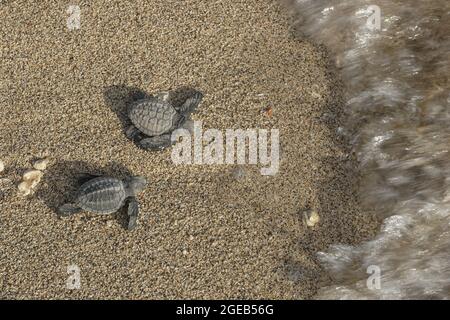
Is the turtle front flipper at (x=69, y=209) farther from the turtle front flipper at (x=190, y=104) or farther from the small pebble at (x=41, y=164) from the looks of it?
the turtle front flipper at (x=190, y=104)

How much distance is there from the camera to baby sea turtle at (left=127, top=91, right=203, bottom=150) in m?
4.13

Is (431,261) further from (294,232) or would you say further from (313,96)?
(313,96)

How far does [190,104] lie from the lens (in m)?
4.37

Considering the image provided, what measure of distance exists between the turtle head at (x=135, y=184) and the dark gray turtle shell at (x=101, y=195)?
0.39ft

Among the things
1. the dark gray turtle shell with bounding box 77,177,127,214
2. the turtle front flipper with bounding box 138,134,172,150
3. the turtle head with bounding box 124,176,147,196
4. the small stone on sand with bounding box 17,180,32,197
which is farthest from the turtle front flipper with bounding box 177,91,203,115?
the small stone on sand with bounding box 17,180,32,197

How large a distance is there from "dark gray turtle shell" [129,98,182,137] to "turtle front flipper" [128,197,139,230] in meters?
0.65

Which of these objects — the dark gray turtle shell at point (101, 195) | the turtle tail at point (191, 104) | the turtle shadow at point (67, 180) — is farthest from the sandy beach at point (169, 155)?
the dark gray turtle shell at point (101, 195)

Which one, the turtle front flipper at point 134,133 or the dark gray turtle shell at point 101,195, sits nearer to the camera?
the dark gray turtle shell at point 101,195

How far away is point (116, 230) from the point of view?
4070 mm

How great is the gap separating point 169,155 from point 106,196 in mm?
761

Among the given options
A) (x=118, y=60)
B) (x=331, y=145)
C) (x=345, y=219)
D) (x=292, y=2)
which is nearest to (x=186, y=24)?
(x=118, y=60)

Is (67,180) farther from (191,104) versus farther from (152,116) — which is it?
(191,104)

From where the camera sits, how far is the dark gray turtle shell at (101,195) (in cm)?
382

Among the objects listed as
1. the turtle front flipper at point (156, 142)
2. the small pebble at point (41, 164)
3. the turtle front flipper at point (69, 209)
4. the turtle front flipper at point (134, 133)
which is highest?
the turtle front flipper at point (134, 133)
